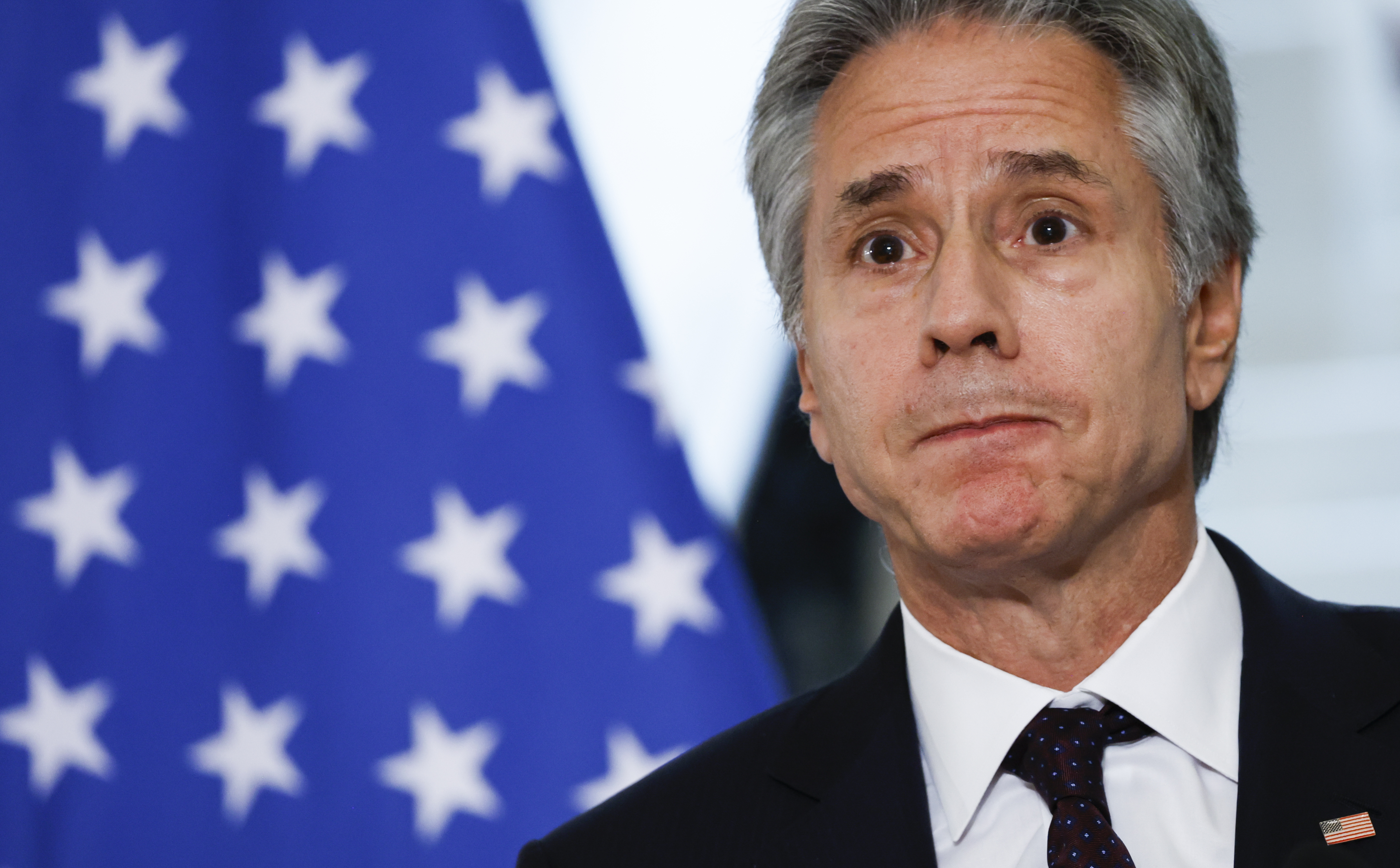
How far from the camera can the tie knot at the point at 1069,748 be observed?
6.12ft

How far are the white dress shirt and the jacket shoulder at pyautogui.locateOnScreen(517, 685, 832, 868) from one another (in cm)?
25

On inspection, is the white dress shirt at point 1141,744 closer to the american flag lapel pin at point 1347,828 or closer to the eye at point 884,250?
the american flag lapel pin at point 1347,828

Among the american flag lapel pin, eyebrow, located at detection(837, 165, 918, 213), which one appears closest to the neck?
the american flag lapel pin

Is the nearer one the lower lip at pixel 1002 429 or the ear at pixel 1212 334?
the lower lip at pixel 1002 429

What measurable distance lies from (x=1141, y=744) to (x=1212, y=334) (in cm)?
68

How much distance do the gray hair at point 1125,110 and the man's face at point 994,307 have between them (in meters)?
0.03

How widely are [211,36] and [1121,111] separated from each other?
197cm

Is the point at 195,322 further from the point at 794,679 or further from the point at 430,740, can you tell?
the point at 794,679

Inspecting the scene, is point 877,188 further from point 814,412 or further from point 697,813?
point 697,813

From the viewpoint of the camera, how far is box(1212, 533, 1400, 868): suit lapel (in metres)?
1.76

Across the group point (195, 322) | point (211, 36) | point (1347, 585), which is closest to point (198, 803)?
point (195, 322)

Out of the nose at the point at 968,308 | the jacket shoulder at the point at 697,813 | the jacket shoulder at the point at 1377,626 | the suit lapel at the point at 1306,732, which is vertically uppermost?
the nose at the point at 968,308

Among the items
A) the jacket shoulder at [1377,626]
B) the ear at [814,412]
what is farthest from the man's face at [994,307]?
the jacket shoulder at [1377,626]

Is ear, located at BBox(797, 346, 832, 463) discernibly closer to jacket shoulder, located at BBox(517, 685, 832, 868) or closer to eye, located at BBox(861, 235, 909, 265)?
eye, located at BBox(861, 235, 909, 265)
